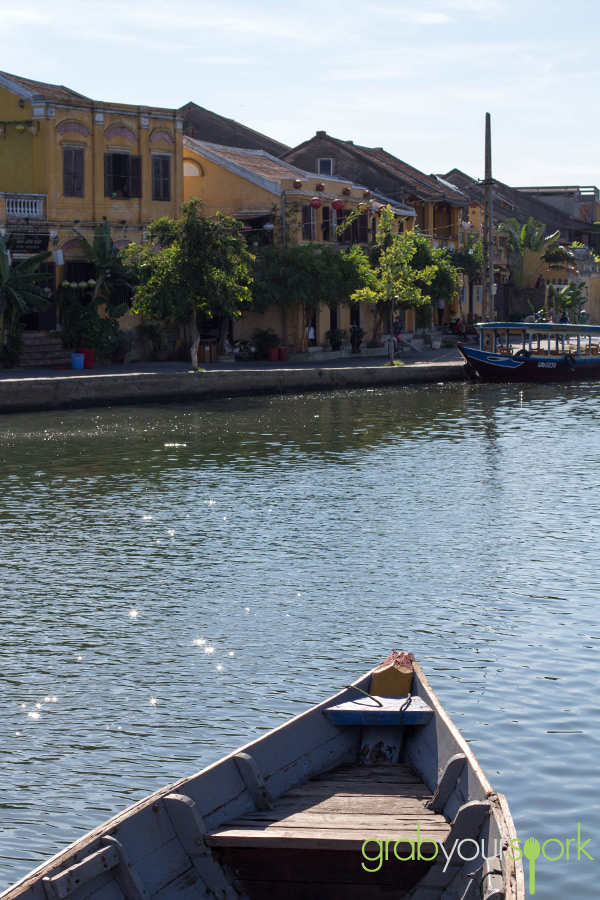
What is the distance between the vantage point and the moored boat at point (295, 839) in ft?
17.3

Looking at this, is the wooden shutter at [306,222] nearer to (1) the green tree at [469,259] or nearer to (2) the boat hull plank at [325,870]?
(1) the green tree at [469,259]

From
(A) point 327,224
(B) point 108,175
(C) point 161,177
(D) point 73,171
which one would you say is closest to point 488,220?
(A) point 327,224

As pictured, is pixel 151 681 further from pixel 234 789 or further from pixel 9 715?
pixel 234 789

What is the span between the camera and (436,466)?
79.7ft

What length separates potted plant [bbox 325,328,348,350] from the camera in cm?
4966

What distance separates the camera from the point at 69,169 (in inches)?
1598

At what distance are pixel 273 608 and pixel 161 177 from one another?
109 ft

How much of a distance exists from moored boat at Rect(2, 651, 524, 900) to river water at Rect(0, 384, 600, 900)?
3.55 ft

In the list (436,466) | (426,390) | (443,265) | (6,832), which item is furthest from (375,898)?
(443,265)

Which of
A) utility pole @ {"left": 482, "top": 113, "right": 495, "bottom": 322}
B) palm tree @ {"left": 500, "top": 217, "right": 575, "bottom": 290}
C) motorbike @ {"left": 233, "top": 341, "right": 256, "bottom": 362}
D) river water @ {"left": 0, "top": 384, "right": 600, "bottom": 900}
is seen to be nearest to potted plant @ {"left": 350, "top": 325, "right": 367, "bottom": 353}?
motorbike @ {"left": 233, "top": 341, "right": 256, "bottom": 362}

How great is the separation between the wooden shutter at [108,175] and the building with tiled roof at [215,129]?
53.8 feet

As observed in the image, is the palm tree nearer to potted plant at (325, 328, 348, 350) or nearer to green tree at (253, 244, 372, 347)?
potted plant at (325, 328, 348, 350)

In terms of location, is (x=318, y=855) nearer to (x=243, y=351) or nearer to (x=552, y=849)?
(x=552, y=849)

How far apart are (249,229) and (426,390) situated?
9.45m
